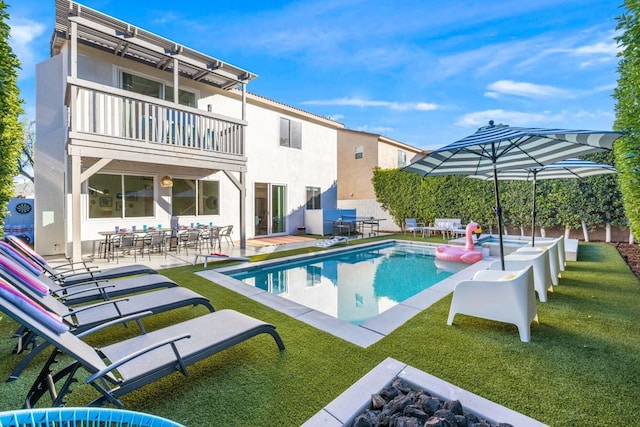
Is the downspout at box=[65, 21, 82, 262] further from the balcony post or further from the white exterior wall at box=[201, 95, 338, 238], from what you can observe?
the white exterior wall at box=[201, 95, 338, 238]

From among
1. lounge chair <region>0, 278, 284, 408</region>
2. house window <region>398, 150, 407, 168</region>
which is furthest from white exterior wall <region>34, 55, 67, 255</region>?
house window <region>398, 150, 407, 168</region>

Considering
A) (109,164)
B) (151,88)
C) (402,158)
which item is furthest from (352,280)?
(402,158)

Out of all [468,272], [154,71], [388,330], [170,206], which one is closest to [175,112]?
[154,71]

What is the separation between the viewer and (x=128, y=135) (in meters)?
8.43

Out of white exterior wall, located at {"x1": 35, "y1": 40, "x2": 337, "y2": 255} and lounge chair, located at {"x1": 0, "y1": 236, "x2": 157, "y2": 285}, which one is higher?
white exterior wall, located at {"x1": 35, "y1": 40, "x2": 337, "y2": 255}

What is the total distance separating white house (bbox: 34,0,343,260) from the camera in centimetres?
779

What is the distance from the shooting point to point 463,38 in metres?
12.0

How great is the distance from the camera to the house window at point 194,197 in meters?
11.5

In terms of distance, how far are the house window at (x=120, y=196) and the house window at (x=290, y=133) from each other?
22.3ft

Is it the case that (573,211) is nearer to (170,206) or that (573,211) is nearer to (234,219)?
(234,219)

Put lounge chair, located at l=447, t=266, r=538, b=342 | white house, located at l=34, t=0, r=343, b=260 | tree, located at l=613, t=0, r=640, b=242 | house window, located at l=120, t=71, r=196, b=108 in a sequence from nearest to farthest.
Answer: lounge chair, located at l=447, t=266, r=538, b=342
tree, located at l=613, t=0, r=640, b=242
white house, located at l=34, t=0, r=343, b=260
house window, located at l=120, t=71, r=196, b=108

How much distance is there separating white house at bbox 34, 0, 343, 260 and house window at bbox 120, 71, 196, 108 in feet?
0.11

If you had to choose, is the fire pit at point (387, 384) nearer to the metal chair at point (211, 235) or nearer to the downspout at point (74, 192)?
the downspout at point (74, 192)

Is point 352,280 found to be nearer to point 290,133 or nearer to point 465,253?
point 465,253
